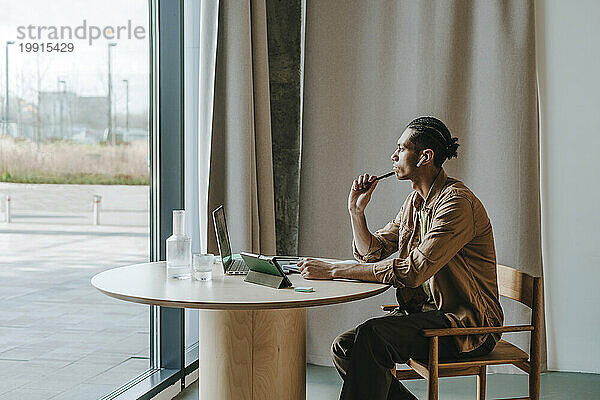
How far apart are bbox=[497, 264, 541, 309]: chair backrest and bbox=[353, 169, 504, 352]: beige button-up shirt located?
98 mm

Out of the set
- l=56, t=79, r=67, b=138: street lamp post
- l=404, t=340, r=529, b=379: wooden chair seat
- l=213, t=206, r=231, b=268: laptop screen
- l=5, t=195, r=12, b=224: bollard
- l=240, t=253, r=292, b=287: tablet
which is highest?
l=56, t=79, r=67, b=138: street lamp post

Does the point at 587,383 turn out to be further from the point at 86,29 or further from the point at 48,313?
the point at 86,29

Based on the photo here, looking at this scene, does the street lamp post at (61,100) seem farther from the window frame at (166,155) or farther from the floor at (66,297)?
the window frame at (166,155)

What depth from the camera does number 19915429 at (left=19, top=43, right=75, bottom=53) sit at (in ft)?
8.70

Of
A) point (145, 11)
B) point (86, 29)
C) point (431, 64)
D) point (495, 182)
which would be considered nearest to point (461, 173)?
point (495, 182)

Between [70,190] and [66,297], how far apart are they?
0.42 m

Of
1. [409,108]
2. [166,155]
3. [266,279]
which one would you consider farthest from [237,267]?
[409,108]

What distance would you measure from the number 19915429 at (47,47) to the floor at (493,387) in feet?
5.48

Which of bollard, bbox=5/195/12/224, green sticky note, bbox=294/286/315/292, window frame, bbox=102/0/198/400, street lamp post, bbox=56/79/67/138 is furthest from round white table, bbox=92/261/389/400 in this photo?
window frame, bbox=102/0/198/400

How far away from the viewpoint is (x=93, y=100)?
3.13 meters

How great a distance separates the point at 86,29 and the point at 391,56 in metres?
1.75

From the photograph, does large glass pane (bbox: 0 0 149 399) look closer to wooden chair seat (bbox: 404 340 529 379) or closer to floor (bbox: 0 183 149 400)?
floor (bbox: 0 183 149 400)

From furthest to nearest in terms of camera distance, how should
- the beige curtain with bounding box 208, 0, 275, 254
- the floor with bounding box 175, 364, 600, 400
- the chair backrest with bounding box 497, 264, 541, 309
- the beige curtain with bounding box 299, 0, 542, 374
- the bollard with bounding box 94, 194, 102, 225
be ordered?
the beige curtain with bounding box 299, 0, 542, 374
the floor with bounding box 175, 364, 600, 400
the beige curtain with bounding box 208, 0, 275, 254
the bollard with bounding box 94, 194, 102, 225
the chair backrest with bounding box 497, 264, 541, 309

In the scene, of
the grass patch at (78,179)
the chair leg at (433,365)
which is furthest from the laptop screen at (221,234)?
the chair leg at (433,365)
